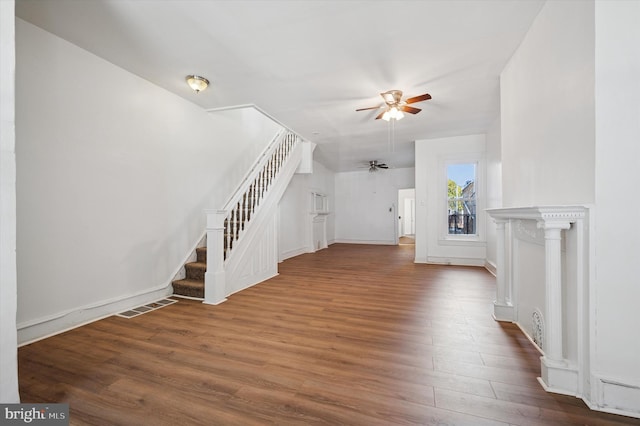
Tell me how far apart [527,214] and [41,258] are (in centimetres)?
421

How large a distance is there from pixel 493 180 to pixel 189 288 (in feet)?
18.5

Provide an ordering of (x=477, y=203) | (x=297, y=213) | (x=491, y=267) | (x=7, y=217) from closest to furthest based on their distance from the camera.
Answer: (x=7, y=217) < (x=491, y=267) < (x=477, y=203) < (x=297, y=213)

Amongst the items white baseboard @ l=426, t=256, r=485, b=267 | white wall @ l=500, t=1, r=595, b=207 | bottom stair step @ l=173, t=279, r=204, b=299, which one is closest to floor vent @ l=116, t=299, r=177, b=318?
bottom stair step @ l=173, t=279, r=204, b=299

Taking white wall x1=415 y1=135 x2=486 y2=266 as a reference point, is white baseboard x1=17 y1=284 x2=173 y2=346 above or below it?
below

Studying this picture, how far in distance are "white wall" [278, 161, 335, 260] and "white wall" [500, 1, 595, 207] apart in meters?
5.06

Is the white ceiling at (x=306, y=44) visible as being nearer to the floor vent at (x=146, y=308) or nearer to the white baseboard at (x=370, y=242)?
the floor vent at (x=146, y=308)

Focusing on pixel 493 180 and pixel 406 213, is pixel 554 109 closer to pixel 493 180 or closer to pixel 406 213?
pixel 493 180

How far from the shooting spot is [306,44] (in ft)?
8.64

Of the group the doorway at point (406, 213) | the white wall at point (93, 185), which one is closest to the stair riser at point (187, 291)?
the white wall at point (93, 185)

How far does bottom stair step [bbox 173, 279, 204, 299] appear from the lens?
3521mm

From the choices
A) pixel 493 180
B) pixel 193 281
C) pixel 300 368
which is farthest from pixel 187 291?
pixel 493 180

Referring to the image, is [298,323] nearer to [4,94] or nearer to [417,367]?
[417,367]

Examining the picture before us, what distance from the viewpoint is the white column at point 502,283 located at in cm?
273

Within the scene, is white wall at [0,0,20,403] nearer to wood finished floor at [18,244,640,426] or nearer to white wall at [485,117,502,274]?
wood finished floor at [18,244,640,426]
